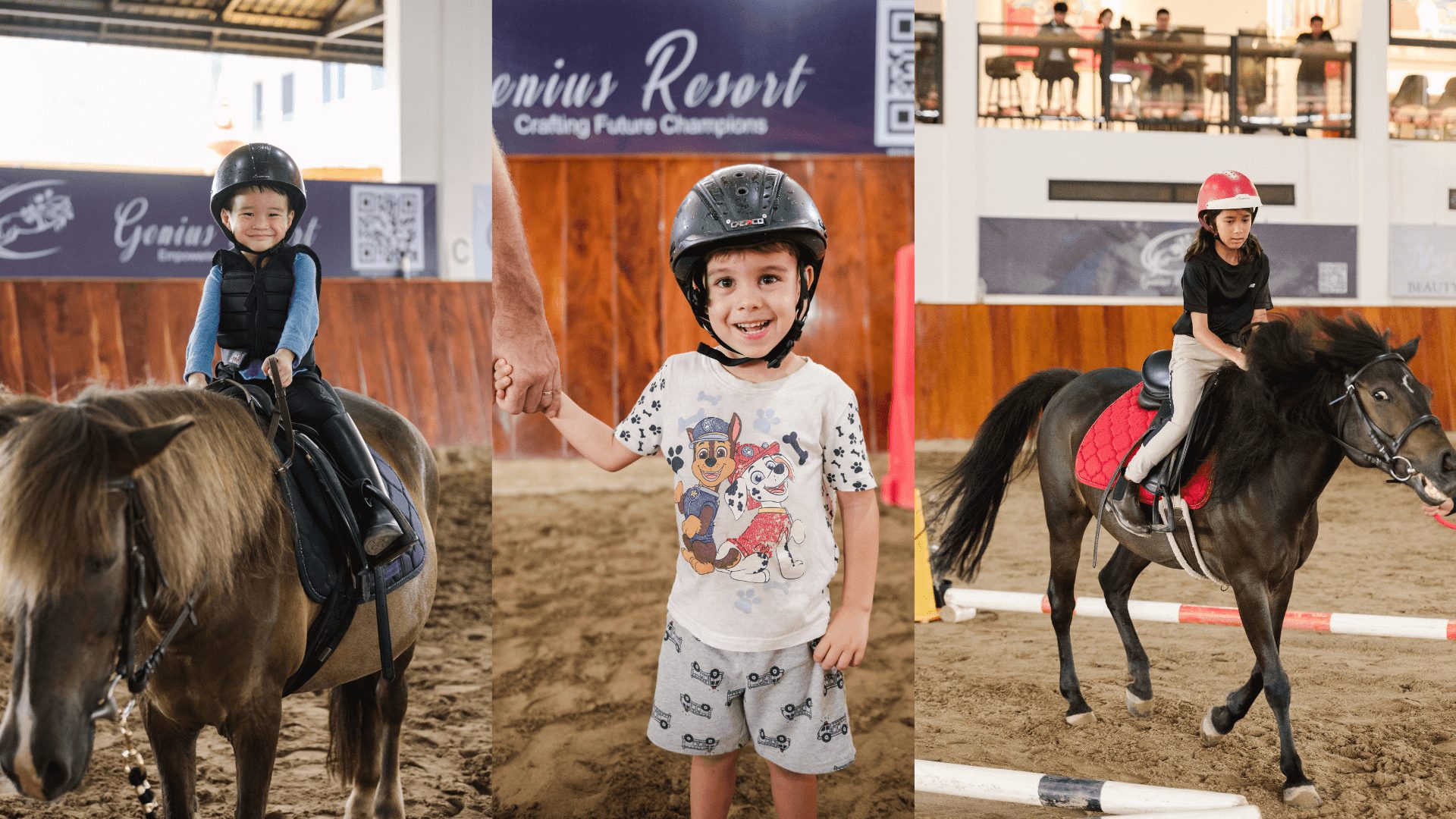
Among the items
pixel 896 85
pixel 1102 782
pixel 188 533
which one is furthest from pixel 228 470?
pixel 1102 782

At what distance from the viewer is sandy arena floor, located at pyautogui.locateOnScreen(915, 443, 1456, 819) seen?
101 inches

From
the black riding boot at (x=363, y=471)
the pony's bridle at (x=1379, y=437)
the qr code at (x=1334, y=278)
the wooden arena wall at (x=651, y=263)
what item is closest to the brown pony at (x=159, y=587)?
the black riding boot at (x=363, y=471)

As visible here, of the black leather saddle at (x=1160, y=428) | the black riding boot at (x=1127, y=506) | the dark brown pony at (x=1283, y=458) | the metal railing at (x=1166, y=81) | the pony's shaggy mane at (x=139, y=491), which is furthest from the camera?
the metal railing at (x=1166, y=81)

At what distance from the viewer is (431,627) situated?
3744 millimetres

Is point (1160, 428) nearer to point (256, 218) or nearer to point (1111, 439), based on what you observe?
point (1111, 439)

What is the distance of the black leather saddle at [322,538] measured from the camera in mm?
1582

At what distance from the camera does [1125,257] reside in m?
6.32

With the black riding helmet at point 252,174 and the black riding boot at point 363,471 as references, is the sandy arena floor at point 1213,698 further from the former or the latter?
the black riding helmet at point 252,174

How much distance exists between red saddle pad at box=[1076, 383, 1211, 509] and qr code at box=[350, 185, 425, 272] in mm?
3333

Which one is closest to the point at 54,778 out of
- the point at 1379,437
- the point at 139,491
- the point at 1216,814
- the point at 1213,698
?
the point at 139,491

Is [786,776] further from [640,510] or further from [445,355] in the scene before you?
[445,355]

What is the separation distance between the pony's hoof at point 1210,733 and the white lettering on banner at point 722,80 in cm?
199

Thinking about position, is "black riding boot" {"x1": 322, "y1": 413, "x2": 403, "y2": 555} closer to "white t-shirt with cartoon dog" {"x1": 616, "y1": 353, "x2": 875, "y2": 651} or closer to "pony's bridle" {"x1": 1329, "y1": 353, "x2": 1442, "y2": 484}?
"white t-shirt with cartoon dog" {"x1": 616, "y1": 353, "x2": 875, "y2": 651}

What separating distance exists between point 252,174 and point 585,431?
76 centimetres
